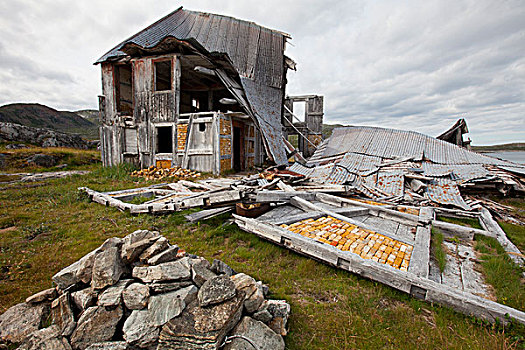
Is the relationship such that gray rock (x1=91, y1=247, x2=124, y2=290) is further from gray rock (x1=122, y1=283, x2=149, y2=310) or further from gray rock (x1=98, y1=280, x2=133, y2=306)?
gray rock (x1=122, y1=283, x2=149, y2=310)

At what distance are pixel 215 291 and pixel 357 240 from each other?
295 cm

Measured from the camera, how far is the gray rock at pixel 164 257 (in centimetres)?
277

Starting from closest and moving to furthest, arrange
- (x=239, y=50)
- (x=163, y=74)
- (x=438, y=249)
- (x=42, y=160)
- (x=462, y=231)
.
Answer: (x=438, y=249), (x=462, y=231), (x=239, y=50), (x=163, y=74), (x=42, y=160)

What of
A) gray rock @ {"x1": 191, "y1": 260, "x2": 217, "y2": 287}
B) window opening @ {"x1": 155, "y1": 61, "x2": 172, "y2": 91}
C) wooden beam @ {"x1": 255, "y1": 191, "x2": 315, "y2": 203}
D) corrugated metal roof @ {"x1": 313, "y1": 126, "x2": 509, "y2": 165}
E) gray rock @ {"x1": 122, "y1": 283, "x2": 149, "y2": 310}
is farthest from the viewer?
window opening @ {"x1": 155, "y1": 61, "x2": 172, "y2": 91}

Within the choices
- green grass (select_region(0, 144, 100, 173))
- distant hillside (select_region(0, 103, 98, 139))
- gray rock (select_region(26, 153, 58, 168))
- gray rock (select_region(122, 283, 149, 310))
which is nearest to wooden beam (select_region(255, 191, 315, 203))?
gray rock (select_region(122, 283, 149, 310))

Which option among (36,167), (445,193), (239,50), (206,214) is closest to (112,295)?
(206,214)

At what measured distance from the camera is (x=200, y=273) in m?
2.67

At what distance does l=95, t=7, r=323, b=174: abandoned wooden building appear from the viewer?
41.0ft

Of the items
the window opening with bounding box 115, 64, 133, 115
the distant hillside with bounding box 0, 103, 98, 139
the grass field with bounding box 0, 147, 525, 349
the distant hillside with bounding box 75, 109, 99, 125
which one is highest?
the distant hillside with bounding box 75, 109, 99, 125

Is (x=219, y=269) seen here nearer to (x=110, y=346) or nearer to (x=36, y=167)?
(x=110, y=346)

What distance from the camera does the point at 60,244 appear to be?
4594mm

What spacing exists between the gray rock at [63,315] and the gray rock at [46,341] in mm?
60

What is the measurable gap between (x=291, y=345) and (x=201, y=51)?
540 inches

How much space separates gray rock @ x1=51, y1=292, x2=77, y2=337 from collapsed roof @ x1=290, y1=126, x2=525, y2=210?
26.2 feet
